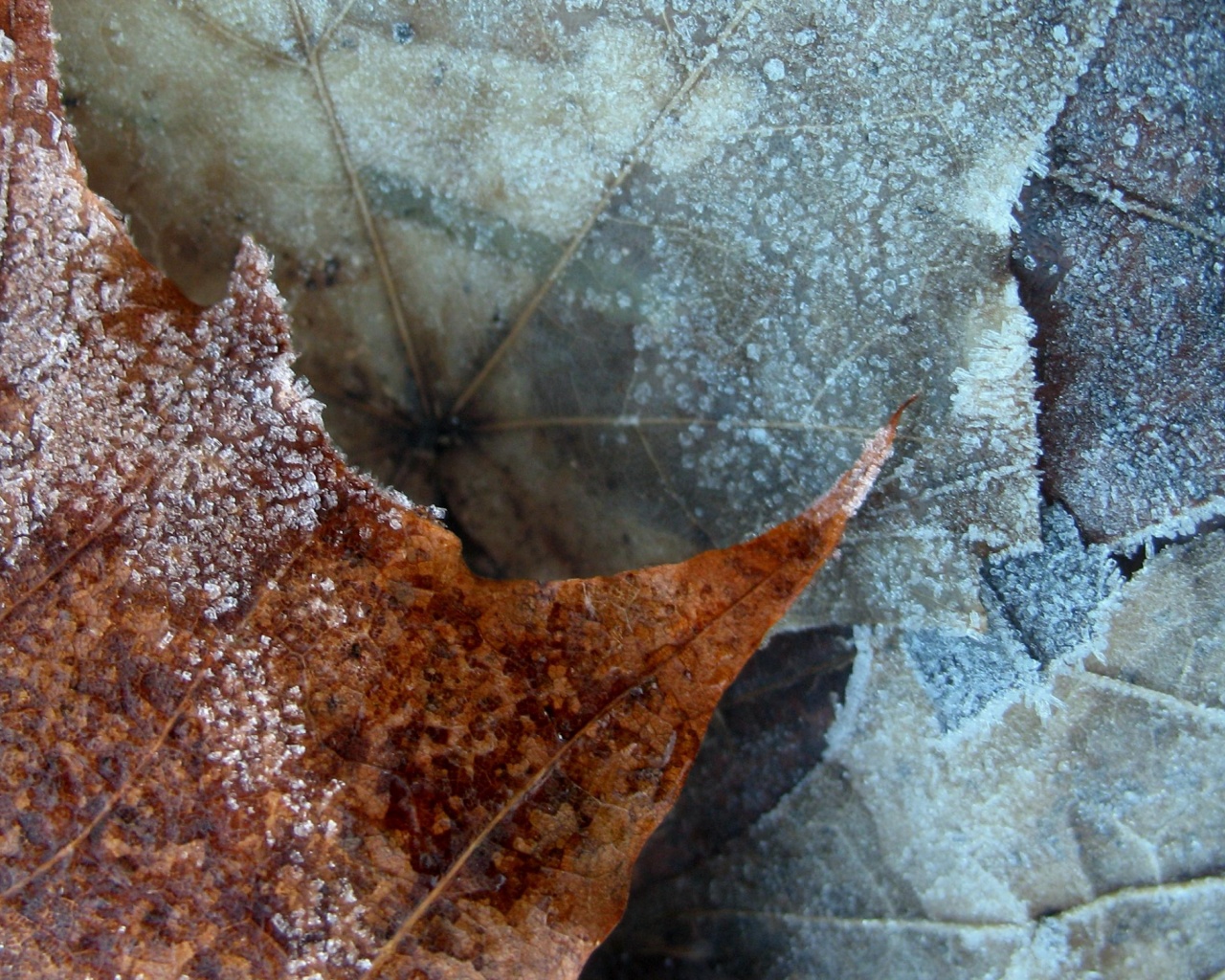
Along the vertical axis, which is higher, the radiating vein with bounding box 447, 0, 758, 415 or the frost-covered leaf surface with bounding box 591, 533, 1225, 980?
the radiating vein with bounding box 447, 0, 758, 415

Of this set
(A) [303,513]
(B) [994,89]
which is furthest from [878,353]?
(A) [303,513]

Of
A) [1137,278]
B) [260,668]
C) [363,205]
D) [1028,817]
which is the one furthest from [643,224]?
[1028,817]

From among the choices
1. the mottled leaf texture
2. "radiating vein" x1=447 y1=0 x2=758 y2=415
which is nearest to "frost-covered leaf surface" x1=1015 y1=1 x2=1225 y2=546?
the mottled leaf texture

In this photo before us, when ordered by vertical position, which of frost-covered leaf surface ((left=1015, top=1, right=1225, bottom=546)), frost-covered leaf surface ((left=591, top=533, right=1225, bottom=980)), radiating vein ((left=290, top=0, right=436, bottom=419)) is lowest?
frost-covered leaf surface ((left=591, top=533, right=1225, bottom=980))

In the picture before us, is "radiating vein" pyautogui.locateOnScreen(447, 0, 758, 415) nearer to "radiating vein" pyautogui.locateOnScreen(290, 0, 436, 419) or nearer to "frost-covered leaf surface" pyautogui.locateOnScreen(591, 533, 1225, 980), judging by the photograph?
"radiating vein" pyautogui.locateOnScreen(290, 0, 436, 419)

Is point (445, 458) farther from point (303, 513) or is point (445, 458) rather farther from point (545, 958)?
point (545, 958)

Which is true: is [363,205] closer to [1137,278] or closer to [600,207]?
[600,207]

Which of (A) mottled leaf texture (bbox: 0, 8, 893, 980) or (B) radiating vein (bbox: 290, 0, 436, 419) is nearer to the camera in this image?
(A) mottled leaf texture (bbox: 0, 8, 893, 980)
